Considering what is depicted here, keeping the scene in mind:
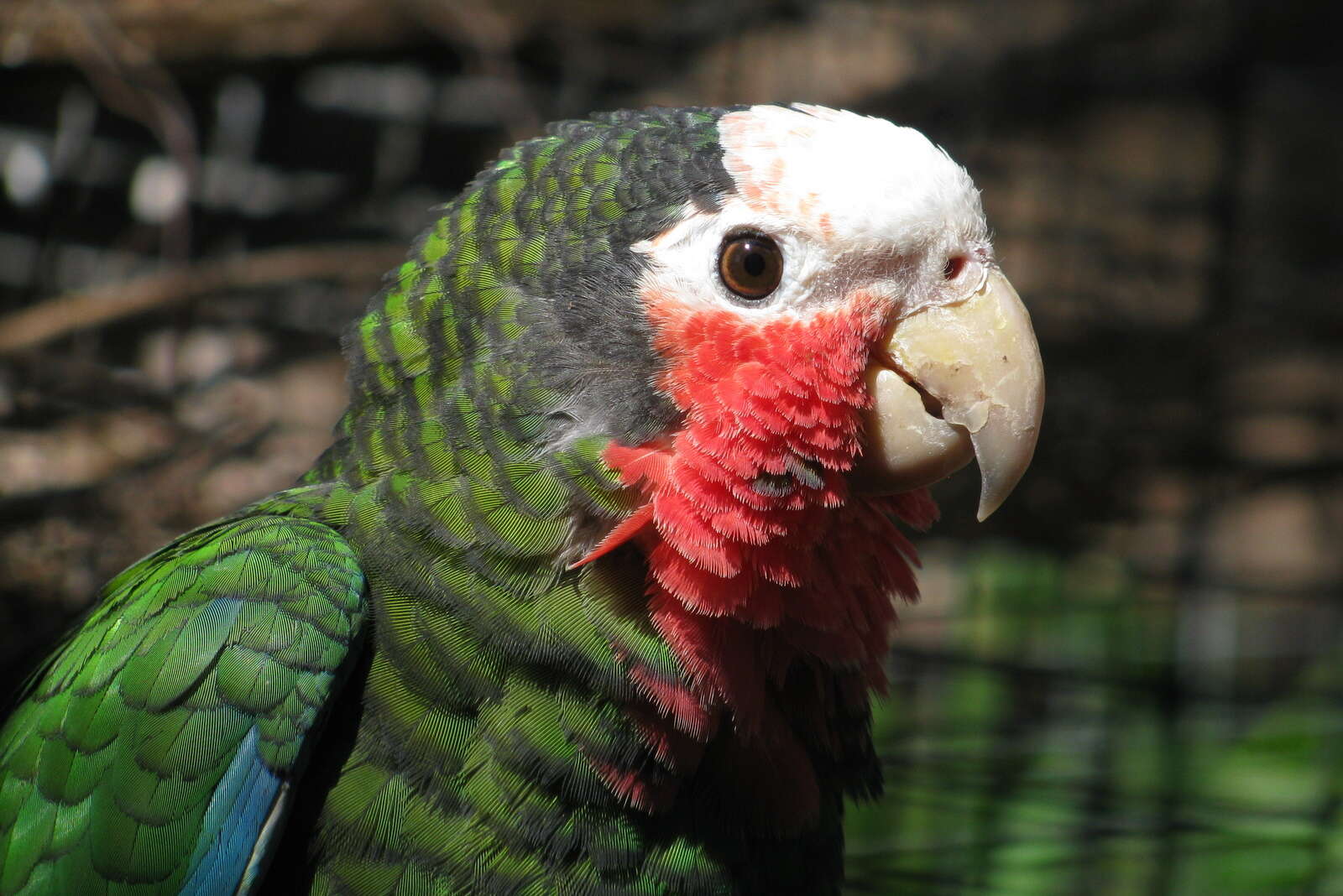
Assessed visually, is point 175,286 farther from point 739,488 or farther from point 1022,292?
point 1022,292

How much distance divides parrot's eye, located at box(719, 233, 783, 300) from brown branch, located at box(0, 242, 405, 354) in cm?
151

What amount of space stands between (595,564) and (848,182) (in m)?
0.50

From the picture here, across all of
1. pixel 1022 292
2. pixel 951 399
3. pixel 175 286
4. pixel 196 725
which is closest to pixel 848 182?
pixel 951 399

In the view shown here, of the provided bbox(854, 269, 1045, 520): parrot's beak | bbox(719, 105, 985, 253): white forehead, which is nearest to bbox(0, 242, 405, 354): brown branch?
bbox(719, 105, 985, 253): white forehead

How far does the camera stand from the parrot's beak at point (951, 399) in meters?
1.21

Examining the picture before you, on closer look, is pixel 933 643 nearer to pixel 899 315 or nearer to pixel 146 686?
pixel 899 315

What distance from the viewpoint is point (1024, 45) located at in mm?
3557

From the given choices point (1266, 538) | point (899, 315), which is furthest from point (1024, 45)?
point (899, 315)

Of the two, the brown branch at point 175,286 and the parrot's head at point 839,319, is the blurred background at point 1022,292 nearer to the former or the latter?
the brown branch at point 175,286

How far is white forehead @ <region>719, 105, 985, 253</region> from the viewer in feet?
3.86

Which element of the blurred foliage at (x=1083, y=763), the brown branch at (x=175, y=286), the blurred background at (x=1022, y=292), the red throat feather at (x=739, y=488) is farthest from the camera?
the brown branch at (x=175, y=286)

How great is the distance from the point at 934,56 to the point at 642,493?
2815 millimetres

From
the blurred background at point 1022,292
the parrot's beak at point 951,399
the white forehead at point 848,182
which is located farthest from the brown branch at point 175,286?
the parrot's beak at point 951,399

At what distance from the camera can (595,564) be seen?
119 cm
